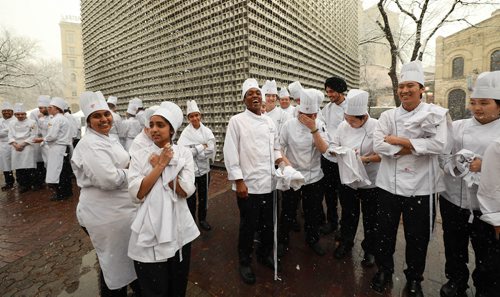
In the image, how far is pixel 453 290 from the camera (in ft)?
8.23

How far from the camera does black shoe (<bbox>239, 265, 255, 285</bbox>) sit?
2.80 metres

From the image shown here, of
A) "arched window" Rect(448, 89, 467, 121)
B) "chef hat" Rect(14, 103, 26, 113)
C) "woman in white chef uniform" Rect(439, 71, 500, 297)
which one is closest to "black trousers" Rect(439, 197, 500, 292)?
"woman in white chef uniform" Rect(439, 71, 500, 297)

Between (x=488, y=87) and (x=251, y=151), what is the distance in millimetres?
2294

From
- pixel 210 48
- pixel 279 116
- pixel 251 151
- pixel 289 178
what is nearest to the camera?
pixel 289 178

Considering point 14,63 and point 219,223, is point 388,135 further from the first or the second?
point 14,63

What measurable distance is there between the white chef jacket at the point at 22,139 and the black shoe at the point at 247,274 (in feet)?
23.8

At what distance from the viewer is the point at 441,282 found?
2756mm

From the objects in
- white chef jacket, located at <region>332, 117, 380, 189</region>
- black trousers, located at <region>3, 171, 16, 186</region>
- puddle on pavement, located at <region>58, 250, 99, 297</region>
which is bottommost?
puddle on pavement, located at <region>58, 250, 99, 297</region>

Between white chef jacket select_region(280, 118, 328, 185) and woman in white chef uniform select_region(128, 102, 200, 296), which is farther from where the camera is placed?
white chef jacket select_region(280, 118, 328, 185)

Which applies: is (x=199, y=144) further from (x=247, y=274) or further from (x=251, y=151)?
(x=247, y=274)

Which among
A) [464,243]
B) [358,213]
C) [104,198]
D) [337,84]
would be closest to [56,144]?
[104,198]

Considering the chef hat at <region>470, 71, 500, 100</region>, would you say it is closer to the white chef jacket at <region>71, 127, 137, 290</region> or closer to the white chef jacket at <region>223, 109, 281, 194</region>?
the white chef jacket at <region>223, 109, 281, 194</region>

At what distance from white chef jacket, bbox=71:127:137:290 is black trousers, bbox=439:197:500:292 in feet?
10.6

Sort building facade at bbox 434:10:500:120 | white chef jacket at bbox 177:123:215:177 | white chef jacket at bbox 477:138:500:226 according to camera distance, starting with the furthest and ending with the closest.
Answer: building facade at bbox 434:10:500:120, white chef jacket at bbox 177:123:215:177, white chef jacket at bbox 477:138:500:226
